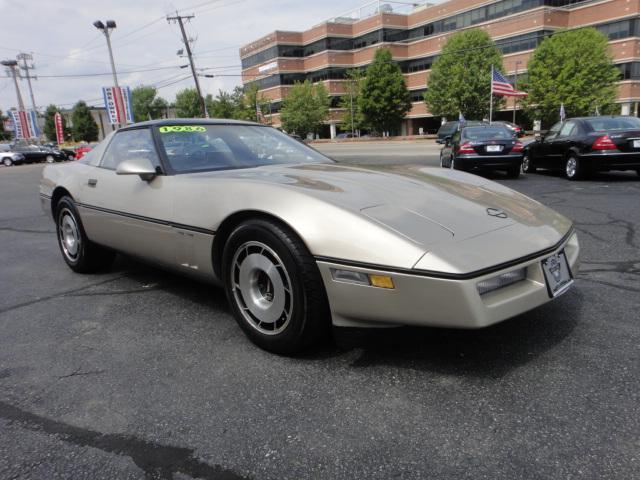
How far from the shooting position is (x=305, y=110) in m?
63.7

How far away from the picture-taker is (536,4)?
5044 cm

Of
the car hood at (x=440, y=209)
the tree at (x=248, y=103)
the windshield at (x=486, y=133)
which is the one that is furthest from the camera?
the tree at (x=248, y=103)

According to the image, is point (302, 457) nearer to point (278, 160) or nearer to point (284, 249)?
point (284, 249)

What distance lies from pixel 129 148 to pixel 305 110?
204 feet

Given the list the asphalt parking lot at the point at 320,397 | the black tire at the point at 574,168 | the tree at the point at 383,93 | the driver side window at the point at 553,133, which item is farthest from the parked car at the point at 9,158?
the tree at the point at 383,93

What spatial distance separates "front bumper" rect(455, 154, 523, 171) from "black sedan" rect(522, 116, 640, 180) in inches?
30.1

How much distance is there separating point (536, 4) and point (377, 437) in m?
59.3

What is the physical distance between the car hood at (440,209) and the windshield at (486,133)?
28.4 ft

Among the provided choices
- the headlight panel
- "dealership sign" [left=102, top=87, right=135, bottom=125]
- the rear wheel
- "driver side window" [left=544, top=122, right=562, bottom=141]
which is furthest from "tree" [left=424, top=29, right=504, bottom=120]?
the headlight panel

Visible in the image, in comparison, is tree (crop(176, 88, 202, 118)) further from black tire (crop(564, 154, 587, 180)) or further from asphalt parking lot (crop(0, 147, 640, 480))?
asphalt parking lot (crop(0, 147, 640, 480))

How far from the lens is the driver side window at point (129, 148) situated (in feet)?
11.4

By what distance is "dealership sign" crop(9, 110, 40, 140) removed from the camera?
51438 millimetres

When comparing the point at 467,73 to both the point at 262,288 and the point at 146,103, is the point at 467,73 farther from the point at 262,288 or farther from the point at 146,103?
the point at 146,103

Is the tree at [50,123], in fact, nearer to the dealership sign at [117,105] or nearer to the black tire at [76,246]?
the dealership sign at [117,105]
